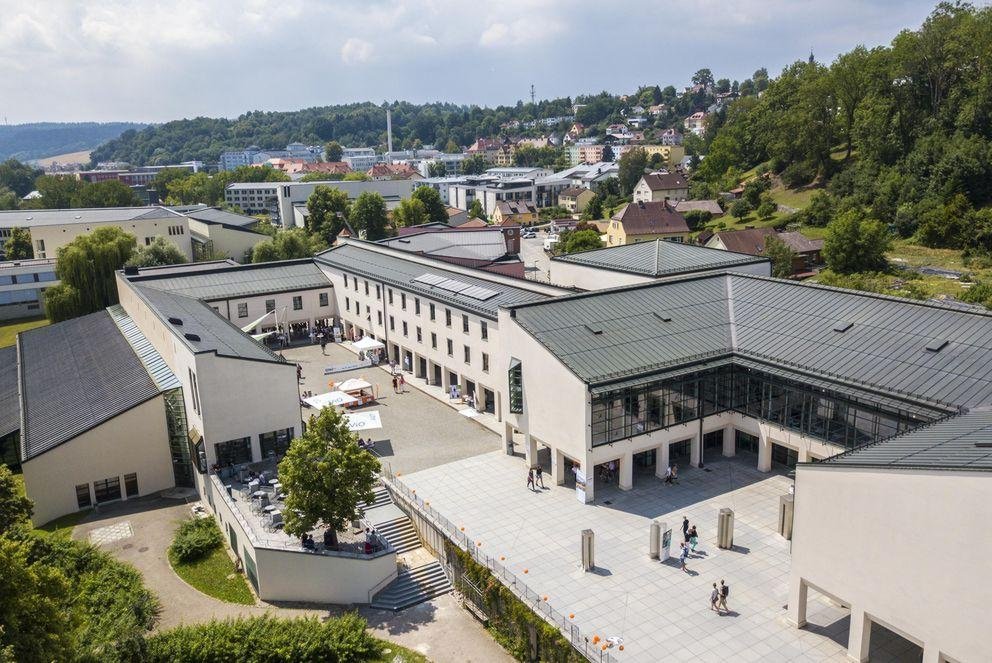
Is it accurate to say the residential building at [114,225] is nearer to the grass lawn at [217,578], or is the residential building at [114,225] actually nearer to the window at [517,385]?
the grass lawn at [217,578]

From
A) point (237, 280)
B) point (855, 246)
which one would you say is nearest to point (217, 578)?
point (237, 280)

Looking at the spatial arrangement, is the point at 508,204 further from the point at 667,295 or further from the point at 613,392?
the point at 613,392

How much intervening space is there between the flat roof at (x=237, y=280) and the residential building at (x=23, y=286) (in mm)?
28910

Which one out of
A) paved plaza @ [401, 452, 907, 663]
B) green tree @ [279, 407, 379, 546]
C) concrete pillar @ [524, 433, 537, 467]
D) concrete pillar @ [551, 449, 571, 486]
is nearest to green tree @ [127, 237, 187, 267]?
paved plaza @ [401, 452, 907, 663]

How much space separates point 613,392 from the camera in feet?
102

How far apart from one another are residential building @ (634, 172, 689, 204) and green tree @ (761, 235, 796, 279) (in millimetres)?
56747

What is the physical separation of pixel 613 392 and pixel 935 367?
1282cm

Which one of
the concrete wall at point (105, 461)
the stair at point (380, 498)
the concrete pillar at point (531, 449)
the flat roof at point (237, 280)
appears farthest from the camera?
the flat roof at point (237, 280)

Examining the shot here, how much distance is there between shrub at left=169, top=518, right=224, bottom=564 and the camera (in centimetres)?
3094

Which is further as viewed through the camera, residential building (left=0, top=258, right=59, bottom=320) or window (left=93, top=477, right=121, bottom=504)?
residential building (left=0, top=258, right=59, bottom=320)

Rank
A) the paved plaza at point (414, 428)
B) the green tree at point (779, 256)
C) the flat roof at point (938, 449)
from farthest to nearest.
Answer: the green tree at point (779, 256), the paved plaza at point (414, 428), the flat roof at point (938, 449)

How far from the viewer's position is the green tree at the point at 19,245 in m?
95.4

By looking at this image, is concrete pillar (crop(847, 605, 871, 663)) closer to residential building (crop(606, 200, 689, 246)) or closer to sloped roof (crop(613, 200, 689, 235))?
residential building (crop(606, 200, 689, 246))

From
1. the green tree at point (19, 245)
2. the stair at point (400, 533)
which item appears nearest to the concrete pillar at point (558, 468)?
Result: the stair at point (400, 533)
